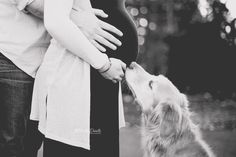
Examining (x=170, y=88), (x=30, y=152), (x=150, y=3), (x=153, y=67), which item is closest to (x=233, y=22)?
(x=170, y=88)

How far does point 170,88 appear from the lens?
11.4 ft

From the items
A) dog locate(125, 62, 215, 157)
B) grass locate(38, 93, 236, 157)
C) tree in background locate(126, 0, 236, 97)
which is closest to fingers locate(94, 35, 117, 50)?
dog locate(125, 62, 215, 157)

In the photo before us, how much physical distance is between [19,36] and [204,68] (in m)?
6.81

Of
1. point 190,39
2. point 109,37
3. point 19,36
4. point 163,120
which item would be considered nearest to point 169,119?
point 163,120

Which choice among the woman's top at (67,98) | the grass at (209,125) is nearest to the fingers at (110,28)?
the woman's top at (67,98)

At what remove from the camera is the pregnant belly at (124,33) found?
8.08 ft

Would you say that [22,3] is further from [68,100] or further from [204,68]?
[204,68]

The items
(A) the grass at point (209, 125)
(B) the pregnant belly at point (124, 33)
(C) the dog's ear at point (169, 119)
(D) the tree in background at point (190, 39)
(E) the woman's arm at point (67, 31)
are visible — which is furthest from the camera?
(D) the tree in background at point (190, 39)

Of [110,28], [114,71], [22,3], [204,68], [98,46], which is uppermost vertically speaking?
[204,68]

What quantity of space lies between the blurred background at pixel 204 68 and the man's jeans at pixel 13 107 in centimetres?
328

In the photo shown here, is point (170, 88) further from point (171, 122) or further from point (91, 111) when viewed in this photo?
point (91, 111)

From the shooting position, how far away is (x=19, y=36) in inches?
99.7

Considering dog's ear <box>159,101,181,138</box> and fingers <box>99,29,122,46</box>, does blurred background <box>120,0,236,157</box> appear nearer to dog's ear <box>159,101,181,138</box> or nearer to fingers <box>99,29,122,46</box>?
dog's ear <box>159,101,181,138</box>

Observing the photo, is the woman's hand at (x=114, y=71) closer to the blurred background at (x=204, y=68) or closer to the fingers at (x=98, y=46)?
the fingers at (x=98, y=46)
